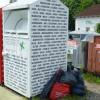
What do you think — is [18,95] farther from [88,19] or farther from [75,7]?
[75,7]

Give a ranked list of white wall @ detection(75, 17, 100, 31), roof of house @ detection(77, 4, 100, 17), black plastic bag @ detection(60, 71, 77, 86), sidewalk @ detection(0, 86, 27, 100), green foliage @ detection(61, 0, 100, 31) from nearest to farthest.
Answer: black plastic bag @ detection(60, 71, 77, 86) < sidewalk @ detection(0, 86, 27, 100) < white wall @ detection(75, 17, 100, 31) < roof of house @ detection(77, 4, 100, 17) < green foliage @ detection(61, 0, 100, 31)

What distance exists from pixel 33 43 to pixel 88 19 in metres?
36.6

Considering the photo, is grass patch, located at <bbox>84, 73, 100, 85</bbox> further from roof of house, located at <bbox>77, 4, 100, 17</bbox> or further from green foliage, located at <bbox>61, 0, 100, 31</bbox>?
green foliage, located at <bbox>61, 0, 100, 31</bbox>

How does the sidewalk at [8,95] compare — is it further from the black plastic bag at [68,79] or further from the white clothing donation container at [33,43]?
the black plastic bag at [68,79]

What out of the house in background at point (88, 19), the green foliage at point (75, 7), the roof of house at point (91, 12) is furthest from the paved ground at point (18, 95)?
the green foliage at point (75, 7)

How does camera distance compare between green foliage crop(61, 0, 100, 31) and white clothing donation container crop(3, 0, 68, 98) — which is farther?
green foliage crop(61, 0, 100, 31)

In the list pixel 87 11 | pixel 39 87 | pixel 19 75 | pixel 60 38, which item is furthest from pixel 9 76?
pixel 87 11

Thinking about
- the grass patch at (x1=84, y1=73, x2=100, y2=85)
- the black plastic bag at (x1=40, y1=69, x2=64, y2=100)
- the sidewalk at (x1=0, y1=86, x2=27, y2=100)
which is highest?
the black plastic bag at (x1=40, y1=69, x2=64, y2=100)

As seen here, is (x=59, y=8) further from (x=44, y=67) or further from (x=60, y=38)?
(x=44, y=67)

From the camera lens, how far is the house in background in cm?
3997

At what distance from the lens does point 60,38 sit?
6.27m

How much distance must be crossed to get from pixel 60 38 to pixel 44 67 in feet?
2.60

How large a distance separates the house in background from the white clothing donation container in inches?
1329

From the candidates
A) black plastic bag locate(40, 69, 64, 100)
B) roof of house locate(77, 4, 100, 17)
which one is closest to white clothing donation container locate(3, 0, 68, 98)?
black plastic bag locate(40, 69, 64, 100)
